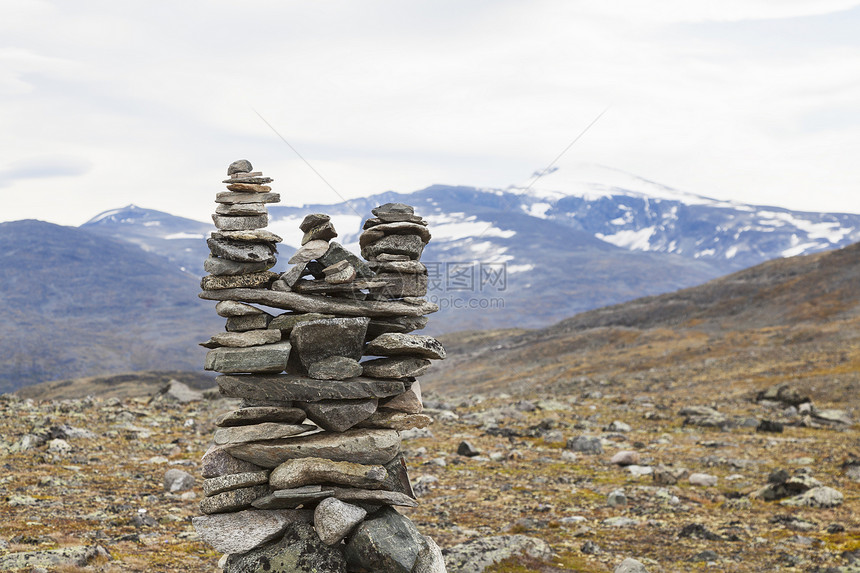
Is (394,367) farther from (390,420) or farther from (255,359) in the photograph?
(255,359)

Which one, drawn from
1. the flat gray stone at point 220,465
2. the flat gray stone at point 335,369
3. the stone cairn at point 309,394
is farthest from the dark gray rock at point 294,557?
the flat gray stone at point 335,369

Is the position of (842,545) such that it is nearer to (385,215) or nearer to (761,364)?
(385,215)

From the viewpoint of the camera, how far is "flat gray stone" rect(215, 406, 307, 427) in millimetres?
15203

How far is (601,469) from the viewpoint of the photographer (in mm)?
32062

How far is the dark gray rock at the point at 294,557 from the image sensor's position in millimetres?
14438

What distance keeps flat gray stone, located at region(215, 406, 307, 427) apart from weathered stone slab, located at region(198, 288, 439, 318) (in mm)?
2360

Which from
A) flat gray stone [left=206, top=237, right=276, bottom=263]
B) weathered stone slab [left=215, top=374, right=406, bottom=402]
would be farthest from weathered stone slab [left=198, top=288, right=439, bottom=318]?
weathered stone slab [left=215, top=374, right=406, bottom=402]

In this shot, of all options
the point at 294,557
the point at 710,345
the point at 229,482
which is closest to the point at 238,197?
the point at 229,482

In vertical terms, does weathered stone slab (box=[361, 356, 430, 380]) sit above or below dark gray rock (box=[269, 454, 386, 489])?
above

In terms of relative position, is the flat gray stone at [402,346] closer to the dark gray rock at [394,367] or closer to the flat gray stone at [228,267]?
the dark gray rock at [394,367]

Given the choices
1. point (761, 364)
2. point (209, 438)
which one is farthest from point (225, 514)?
point (761, 364)

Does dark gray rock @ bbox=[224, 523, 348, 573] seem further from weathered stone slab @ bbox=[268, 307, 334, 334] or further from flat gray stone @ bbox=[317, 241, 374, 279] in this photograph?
flat gray stone @ bbox=[317, 241, 374, 279]

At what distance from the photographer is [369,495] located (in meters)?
15.2

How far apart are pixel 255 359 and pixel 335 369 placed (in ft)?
6.03
